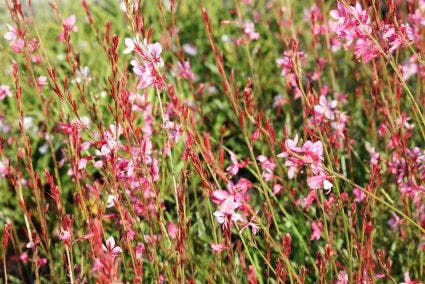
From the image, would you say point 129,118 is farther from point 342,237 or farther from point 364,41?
point 342,237

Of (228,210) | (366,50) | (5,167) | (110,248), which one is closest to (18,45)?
(5,167)

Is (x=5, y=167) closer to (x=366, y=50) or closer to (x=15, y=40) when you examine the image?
(x=15, y=40)

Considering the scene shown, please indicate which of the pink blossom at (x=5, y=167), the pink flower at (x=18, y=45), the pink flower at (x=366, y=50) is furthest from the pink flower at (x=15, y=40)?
the pink flower at (x=366, y=50)

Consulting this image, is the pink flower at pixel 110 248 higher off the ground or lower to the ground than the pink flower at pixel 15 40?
lower

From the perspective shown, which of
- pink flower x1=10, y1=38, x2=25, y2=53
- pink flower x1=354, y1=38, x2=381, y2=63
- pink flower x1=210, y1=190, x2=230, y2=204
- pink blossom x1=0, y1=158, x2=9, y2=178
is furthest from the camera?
pink flower x1=10, y1=38, x2=25, y2=53

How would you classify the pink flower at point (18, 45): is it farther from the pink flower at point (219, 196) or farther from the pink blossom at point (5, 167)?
the pink flower at point (219, 196)

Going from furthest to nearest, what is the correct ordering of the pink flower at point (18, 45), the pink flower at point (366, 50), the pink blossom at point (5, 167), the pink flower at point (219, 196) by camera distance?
1. the pink flower at point (18, 45)
2. the pink blossom at point (5, 167)
3. the pink flower at point (366, 50)
4. the pink flower at point (219, 196)

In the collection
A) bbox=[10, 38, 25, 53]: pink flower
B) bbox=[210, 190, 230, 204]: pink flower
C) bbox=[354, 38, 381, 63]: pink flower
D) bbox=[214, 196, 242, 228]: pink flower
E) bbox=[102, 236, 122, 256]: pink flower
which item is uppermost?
bbox=[354, 38, 381, 63]: pink flower

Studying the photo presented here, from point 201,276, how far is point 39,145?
5.70ft

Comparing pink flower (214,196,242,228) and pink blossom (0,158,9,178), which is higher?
pink flower (214,196,242,228)

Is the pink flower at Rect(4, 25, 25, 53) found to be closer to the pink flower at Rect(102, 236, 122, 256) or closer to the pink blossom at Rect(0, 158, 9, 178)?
the pink blossom at Rect(0, 158, 9, 178)

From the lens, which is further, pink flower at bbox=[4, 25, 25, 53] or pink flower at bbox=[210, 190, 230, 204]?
pink flower at bbox=[4, 25, 25, 53]

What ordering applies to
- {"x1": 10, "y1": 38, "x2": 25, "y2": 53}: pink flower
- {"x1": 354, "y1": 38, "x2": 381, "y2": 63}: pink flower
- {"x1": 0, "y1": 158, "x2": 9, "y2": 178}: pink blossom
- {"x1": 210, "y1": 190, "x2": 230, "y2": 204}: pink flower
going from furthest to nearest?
{"x1": 10, "y1": 38, "x2": 25, "y2": 53}: pink flower, {"x1": 0, "y1": 158, "x2": 9, "y2": 178}: pink blossom, {"x1": 354, "y1": 38, "x2": 381, "y2": 63}: pink flower, {"x1": 210, "y1": 190, "x2": 230, "y2": 204}: pink flower

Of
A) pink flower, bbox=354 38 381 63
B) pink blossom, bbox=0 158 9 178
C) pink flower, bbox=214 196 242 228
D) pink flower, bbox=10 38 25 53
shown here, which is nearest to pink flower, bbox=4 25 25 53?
pink flower, bbox=10 38 25 53
